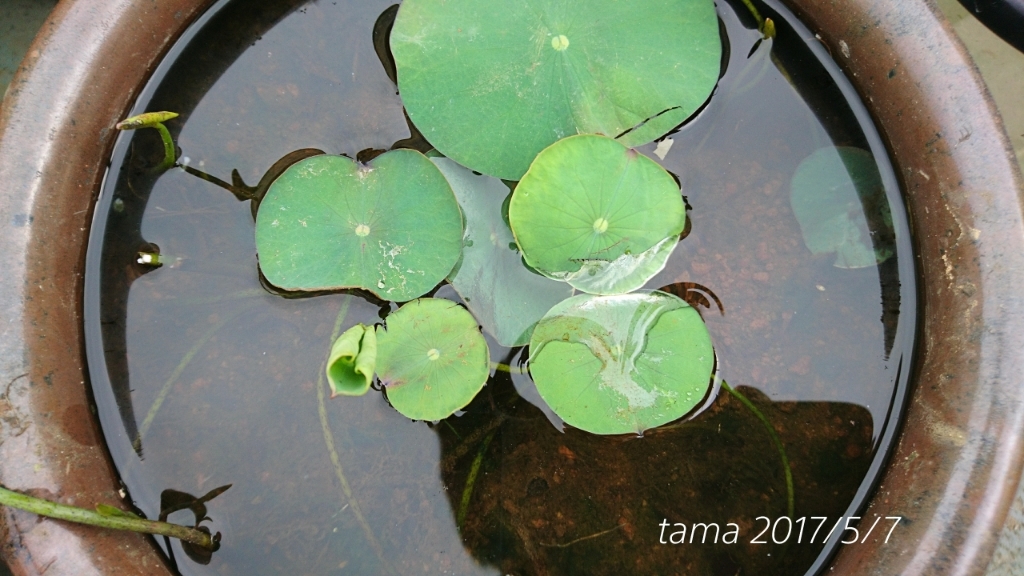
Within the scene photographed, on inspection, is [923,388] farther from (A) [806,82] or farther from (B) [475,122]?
(B) [475,122]

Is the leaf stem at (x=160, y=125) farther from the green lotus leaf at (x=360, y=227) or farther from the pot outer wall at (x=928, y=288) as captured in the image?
the green lotus leaf at (x=360, y=227)

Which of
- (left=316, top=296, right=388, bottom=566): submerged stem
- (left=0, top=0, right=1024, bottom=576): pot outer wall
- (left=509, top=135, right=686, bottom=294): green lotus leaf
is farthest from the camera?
(left=316, top=296, right=388, bottom=566): submerged stem

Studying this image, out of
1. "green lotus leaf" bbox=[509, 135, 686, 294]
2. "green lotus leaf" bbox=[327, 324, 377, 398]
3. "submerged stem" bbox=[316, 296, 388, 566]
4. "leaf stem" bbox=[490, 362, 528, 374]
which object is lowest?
"submerged stem" bbox=[316, 296, 388, 566]

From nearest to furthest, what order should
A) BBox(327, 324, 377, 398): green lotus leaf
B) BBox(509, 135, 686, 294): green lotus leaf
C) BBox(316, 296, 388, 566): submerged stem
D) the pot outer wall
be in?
1. BBox(327, 324, 377, 398): green lotus leaf
2. the pot outer wall
3. BBox(509, 135, 686, 294): green lotus leaf
4. BBox(316, 296, 388, 566): submerged stem

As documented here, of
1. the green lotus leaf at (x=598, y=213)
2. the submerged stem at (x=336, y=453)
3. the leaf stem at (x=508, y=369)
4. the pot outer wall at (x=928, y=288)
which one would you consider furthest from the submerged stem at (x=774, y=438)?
the submerged stem at (x=336, y=453)

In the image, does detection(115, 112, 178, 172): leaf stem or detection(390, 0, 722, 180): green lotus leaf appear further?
detection(390, 0, 722, 180): green lotus leaf

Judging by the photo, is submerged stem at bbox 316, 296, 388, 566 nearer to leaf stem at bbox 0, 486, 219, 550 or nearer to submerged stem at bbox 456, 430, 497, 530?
submerged stem at bbox 456, 430, 497, 530

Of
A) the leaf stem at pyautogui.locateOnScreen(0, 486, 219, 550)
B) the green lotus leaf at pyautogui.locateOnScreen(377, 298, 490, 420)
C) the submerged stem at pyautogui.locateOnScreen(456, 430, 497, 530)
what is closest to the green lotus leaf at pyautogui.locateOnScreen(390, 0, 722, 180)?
the green lotus leaf at pyautogui.locateOnScreen(377, 298, 490, 420)

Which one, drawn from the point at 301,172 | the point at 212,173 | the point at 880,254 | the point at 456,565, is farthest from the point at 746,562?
the point at 212,173
